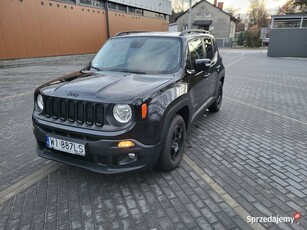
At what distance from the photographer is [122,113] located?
2.77m

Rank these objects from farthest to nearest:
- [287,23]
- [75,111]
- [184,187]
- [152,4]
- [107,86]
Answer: [152,4], [287,23], [184,187], [107,86], [75,111]

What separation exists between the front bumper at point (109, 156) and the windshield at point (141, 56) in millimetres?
1312

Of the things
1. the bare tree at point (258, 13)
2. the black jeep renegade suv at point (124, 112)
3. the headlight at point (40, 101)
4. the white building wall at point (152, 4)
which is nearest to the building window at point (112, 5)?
the white building wall at point (152, 4)

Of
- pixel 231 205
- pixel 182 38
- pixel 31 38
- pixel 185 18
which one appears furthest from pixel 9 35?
pixel 185 18

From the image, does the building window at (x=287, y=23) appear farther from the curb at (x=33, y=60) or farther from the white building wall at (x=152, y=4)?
the curb at (x=33, y=60)

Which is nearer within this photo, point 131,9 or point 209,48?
point 209,48

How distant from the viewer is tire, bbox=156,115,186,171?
3203 millimetres

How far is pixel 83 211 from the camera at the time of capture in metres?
2.74

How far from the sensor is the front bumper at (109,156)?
2.74 meters

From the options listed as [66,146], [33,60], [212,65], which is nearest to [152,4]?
[33,60]

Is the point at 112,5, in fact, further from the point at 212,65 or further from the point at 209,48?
the point at 212,65

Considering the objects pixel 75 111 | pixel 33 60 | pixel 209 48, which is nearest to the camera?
pixel 75 111

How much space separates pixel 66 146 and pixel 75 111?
42 centimetres

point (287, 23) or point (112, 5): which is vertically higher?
point (112, 5)
